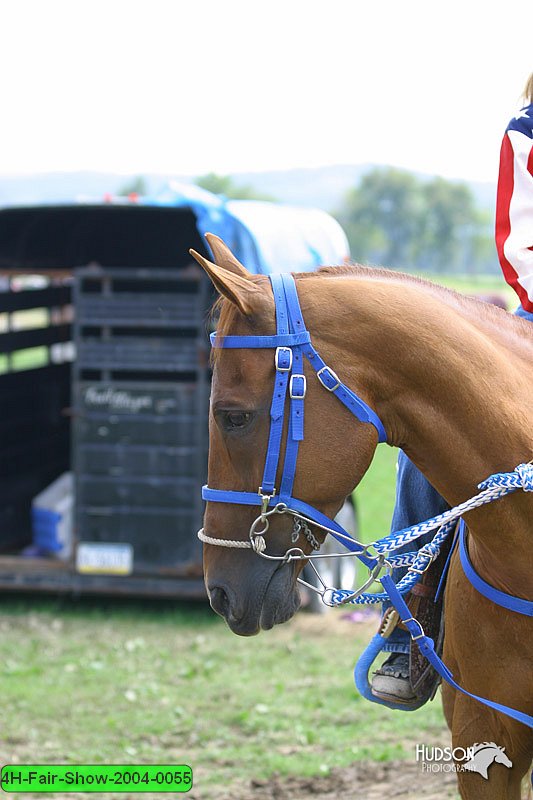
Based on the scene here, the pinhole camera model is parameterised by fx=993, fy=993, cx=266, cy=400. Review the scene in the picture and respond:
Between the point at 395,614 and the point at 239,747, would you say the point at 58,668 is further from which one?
the point at 395,614

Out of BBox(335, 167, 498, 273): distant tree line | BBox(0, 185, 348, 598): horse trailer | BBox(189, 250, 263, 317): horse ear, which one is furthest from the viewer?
BBox(335, 167, 498, 273): distant tree line

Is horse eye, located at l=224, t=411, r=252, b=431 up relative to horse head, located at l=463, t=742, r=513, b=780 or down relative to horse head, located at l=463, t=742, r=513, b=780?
up

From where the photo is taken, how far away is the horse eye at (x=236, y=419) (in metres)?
2.51

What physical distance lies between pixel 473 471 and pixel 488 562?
32cm

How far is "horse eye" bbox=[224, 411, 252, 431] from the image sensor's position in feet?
8.23

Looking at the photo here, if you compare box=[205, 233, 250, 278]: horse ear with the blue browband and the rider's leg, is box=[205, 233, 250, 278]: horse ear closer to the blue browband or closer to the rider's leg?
the blue browband

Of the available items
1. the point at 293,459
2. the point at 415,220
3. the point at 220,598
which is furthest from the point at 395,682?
the point at 415,220

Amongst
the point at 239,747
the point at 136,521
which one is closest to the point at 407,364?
the point at 239,747

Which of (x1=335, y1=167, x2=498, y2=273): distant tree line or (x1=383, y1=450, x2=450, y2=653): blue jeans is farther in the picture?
(x1=335, y1=167, x2=498, y2=273): distant tree line

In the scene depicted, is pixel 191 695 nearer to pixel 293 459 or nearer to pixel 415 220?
pixel 293 459

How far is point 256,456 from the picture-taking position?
250cm

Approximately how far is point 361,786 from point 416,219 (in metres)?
126

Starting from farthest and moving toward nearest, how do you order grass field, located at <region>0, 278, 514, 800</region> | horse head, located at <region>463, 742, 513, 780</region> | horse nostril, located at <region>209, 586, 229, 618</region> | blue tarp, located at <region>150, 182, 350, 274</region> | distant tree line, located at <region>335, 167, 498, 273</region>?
1. distant tree line, located at <region>335, 167, 498, 273</region>
2. blue tarp, located at <region>150, 182, 350, 274</region>
3. grass field, located at <region>0, 278, 514, 800</region>
4. horse head, located at <region>463, 742, 513, 780</region>
5. horse nostril, located at <region>209, 586, 229, 618</region>

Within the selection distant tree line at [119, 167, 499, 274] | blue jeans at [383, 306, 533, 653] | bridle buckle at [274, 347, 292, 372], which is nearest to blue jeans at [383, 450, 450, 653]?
blue jeans at [383, 306, 533, 653]
